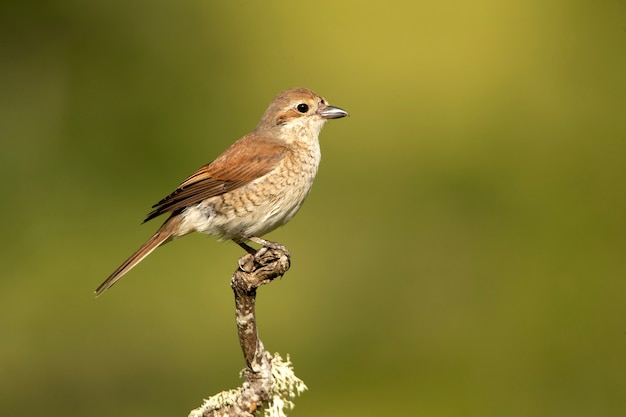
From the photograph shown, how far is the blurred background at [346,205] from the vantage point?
654 cm

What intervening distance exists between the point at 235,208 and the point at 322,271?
10.1ft

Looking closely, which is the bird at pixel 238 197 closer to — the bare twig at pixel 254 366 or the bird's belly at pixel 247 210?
the bird's belly at pixel 247 210

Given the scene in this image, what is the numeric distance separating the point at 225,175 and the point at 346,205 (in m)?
3.54

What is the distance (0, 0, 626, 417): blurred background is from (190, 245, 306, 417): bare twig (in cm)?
275

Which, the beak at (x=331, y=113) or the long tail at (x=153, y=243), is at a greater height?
the beak at (x=331, y=113)

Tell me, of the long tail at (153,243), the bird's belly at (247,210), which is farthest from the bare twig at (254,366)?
the long tail at (153,243)

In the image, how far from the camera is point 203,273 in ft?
23.1

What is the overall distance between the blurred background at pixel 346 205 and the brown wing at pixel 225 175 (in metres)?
2.08

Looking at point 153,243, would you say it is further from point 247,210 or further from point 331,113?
point 331,113

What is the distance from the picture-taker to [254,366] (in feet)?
10.4

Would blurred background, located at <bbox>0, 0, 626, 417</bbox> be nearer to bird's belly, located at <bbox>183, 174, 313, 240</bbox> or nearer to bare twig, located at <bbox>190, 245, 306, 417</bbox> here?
bird's belly, located at <bbox>183, 174, 313, 240</bbox>

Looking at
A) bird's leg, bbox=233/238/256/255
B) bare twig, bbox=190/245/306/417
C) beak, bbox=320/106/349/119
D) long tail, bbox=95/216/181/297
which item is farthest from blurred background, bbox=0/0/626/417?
bare twig, bbox=190/245/306/417

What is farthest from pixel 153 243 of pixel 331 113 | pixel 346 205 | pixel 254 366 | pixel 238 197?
pixel 346 205

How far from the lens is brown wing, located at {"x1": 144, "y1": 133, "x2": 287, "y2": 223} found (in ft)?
14.0
